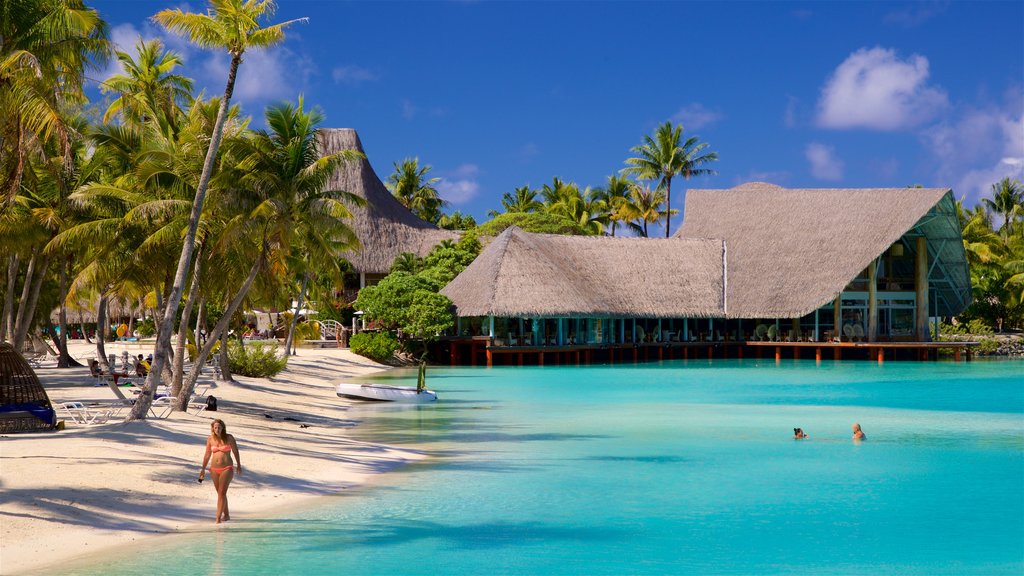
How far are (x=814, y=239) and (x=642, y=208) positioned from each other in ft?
71.6

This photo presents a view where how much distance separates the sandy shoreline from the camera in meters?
10.5

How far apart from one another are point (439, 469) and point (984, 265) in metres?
52.0

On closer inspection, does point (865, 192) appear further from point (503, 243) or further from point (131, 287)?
point (131, 287)

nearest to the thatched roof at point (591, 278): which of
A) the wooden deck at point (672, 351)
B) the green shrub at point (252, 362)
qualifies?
the wooden deck at point (672, 351)

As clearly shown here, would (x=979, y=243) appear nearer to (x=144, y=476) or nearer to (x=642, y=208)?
(x=642, y=208)

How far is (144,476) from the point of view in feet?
42.0

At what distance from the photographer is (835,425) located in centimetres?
2227

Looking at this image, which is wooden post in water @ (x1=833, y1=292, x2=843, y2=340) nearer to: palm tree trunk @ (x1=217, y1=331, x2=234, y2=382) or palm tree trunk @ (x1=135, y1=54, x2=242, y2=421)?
palm tree trunk @ (x1=217, y1=331, x2=234, y2=382)

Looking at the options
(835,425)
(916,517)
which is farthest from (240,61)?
(835,425)

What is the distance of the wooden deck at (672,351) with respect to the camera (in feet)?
148

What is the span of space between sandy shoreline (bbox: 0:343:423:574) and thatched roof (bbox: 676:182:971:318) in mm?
32422

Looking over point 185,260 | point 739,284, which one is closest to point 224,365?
point 185,260

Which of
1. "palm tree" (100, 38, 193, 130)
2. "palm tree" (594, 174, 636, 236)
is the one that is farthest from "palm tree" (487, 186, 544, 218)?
"palm tree" (100, 38, 193, 130)

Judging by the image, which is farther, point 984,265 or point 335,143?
point 335,143
